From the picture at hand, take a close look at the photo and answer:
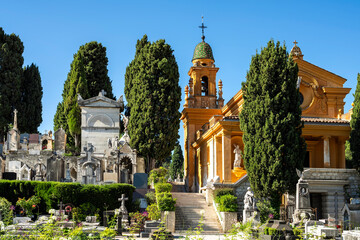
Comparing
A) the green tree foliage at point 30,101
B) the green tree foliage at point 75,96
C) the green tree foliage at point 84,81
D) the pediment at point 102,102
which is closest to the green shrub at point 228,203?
the pediment at point 102,102

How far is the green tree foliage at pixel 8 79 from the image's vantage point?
45744 millimetres

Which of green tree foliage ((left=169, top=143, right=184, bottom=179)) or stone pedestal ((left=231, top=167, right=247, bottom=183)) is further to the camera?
green tree foliage ((left=169, top=143, right=184, bottom=179))

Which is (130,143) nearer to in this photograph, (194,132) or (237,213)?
(194,132)

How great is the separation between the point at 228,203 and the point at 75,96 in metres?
21.7

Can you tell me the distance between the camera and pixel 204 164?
114 feet

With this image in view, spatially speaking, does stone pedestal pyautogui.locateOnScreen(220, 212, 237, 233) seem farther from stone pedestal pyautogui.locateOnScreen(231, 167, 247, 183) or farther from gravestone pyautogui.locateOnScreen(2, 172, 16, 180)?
gravestone pyautogui.locateOnScreen(2, 172, 16, 180)

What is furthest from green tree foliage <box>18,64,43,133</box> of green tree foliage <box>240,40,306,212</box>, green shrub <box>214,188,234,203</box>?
green tree foliage <box>240,40,306,212</box>

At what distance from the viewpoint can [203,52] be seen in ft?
127

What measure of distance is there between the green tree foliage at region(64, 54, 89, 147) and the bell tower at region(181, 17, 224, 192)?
923cm

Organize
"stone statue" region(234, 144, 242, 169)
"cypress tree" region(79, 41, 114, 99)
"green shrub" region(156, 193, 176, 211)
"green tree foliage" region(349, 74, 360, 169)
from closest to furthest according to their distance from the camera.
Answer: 1. "green shrub" region(156, 193, 176, 211)
2. "green tree foliage" region(349, 74, 360, 169)
3. "stone statue" region(234, 144, 242, 169)
4. "cypress tree" region(79, 41, 114, 99)

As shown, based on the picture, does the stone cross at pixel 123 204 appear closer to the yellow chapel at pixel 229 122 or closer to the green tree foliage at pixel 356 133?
the yellow chapel at pixel 229 122

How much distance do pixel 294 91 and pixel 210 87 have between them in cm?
1285

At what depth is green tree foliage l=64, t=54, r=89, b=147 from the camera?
135ft

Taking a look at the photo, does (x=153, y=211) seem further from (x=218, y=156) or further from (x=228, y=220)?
(x=218, y=156)
